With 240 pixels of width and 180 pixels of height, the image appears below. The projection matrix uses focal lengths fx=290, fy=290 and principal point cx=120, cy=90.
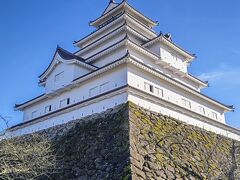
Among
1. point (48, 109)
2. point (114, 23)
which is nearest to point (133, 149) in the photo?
point (48, 109)

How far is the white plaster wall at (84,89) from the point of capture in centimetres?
1490

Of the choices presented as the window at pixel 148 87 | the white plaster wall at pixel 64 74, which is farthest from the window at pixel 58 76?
the window at pixel 148 87

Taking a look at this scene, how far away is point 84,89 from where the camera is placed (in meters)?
16.7

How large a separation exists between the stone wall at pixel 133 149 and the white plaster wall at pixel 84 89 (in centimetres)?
170

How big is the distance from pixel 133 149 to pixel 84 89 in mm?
6485

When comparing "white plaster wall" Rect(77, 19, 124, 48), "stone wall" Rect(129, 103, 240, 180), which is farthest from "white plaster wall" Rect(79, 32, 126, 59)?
"stone wall" Rect(129, 103, 240, 180)

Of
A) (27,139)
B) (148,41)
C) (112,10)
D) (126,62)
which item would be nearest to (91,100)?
(126,62)

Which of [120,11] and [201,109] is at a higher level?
[120,11]

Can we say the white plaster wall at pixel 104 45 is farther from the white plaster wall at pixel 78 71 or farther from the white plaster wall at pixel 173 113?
the white plaster wall at pixel 173 113

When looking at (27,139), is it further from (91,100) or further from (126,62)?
(126,62)

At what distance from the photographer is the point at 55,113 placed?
16.9m

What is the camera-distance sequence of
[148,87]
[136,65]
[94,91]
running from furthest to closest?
[94,91], [148,87], [136,65]

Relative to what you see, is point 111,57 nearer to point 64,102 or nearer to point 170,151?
point 64,102

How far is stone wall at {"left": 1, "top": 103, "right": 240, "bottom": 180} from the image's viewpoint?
11.0 meters
